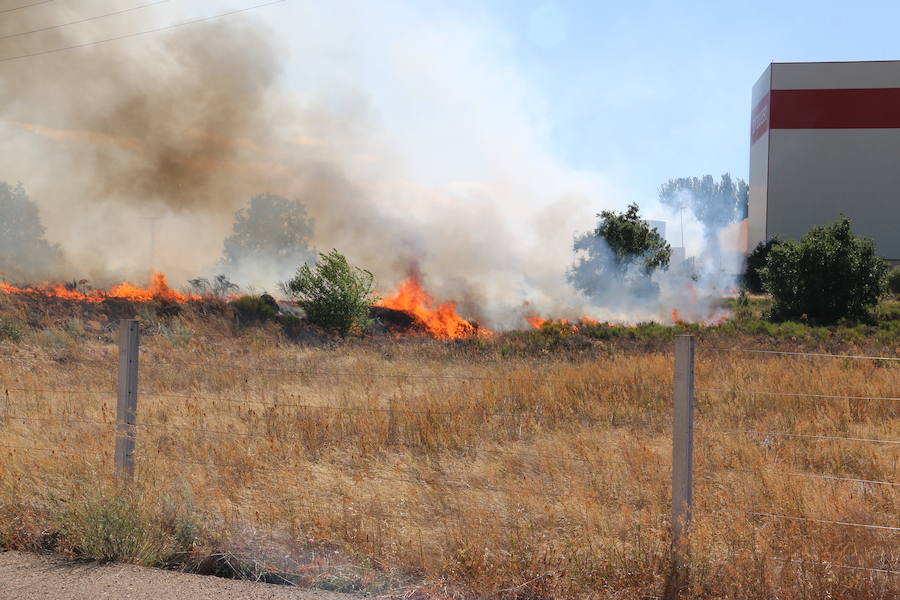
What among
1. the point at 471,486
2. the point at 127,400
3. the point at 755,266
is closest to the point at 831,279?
the point at 755,266

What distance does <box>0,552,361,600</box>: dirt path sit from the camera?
3.57m

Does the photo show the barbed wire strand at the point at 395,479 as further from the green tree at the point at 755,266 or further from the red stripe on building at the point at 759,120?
the red stripe on building at the point at 759,120

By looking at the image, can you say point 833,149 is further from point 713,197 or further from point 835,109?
point 713,197

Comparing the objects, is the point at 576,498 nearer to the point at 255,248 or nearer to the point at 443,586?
the point at 443,586

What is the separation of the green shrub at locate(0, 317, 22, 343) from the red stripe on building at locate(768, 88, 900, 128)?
39.4 meters

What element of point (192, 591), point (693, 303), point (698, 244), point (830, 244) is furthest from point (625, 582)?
point (698, 244)

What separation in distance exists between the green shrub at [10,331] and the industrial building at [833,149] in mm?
37962

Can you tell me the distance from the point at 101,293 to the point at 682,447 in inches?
872

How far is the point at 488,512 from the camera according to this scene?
4539 mm

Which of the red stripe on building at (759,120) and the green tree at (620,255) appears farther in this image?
the red stripe on building at (759,120)

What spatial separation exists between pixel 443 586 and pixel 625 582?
2.99 ft

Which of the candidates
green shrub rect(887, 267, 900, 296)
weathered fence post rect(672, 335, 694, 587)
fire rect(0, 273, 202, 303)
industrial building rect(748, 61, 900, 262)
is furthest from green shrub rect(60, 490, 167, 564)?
industrial building rect(748, 61, 900, 262)

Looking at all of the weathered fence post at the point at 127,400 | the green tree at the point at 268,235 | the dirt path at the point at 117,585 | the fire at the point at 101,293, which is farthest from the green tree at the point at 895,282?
the dirt path at the point at 117,585

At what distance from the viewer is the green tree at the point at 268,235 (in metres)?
33.3
